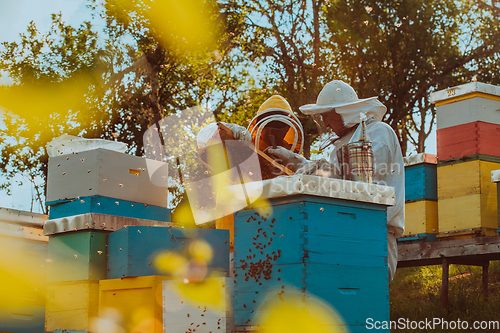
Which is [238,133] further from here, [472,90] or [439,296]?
[439,296]

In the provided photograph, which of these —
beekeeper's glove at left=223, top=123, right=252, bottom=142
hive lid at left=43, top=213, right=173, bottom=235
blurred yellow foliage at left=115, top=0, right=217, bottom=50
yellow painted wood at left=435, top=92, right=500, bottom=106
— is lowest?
hive lid at left=43, top=213, right=173, bottom=235

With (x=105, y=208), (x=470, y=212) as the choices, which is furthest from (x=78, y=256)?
(x=470, y=212)

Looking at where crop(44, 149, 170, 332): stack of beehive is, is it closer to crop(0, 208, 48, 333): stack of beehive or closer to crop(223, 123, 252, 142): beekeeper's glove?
crop(0, 208, 48, 333): stack of beehive

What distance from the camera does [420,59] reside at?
1157cm

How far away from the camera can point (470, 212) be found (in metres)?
4.54

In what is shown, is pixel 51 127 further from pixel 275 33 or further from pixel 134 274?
pixel 134 274

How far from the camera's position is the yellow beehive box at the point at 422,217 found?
4.92 metres

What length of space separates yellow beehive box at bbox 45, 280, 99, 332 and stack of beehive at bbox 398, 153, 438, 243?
122 inches

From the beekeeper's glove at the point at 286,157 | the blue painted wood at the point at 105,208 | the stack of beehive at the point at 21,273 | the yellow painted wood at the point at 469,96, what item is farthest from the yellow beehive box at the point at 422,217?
the stack of beehive at the point at 21,273

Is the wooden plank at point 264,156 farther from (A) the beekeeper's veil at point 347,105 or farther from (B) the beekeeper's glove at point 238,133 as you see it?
(A) the beekeeper's veil at point 347,105

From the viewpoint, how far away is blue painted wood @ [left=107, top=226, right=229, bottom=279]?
10.3 feet

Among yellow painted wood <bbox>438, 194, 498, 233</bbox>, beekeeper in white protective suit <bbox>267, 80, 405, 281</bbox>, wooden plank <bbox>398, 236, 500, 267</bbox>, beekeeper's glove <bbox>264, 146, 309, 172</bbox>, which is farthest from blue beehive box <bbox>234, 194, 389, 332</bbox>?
yellow painted wood <bbox>438, 194, 498, 233</bbox>

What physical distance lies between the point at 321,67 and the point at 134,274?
964 centimetres

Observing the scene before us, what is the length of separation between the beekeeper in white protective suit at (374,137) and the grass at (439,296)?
247cm
